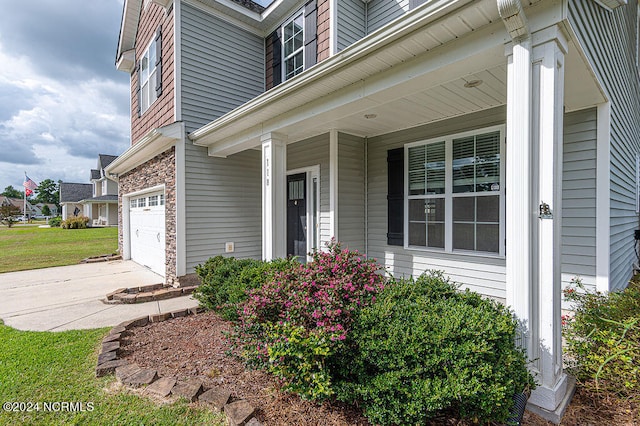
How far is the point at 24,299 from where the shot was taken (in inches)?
208

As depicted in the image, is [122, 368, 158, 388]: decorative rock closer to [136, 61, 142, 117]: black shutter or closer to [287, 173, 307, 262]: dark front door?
[287, 173, 307, 262]: dark front door

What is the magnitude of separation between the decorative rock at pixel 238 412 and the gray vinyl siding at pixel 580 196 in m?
4.12

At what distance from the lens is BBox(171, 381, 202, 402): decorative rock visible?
7.54ft

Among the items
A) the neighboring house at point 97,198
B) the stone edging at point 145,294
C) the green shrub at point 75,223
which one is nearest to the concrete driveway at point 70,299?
the stone edging at point 145,294

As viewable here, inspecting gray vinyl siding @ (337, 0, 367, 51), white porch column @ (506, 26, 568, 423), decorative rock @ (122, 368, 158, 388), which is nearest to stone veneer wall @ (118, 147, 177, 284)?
decorative rock @ (122, 368, 158, 388)

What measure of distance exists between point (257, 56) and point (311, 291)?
701 centimetres

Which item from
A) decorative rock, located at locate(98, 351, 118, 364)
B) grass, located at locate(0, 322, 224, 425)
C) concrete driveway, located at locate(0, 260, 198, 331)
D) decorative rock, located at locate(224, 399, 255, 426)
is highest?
decorative rock, located at locate(224, 399, 255, 426)

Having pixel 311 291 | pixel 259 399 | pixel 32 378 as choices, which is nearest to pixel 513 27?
pixel 311 291

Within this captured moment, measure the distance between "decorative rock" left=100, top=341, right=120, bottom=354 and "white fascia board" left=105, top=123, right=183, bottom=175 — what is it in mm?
3960

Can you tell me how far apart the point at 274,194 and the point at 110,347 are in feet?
9.22

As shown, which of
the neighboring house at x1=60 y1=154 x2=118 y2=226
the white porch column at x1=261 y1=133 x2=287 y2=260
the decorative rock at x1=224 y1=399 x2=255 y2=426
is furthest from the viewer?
the neighboring house at x1=60 y1=154 x2=118 y2=226

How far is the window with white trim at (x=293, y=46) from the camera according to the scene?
6.71 m

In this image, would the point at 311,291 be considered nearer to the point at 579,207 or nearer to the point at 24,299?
the point at 579,207

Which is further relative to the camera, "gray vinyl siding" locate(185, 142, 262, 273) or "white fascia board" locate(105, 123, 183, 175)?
"gray vinyl siding" locate(185, 142, 262, 273)
